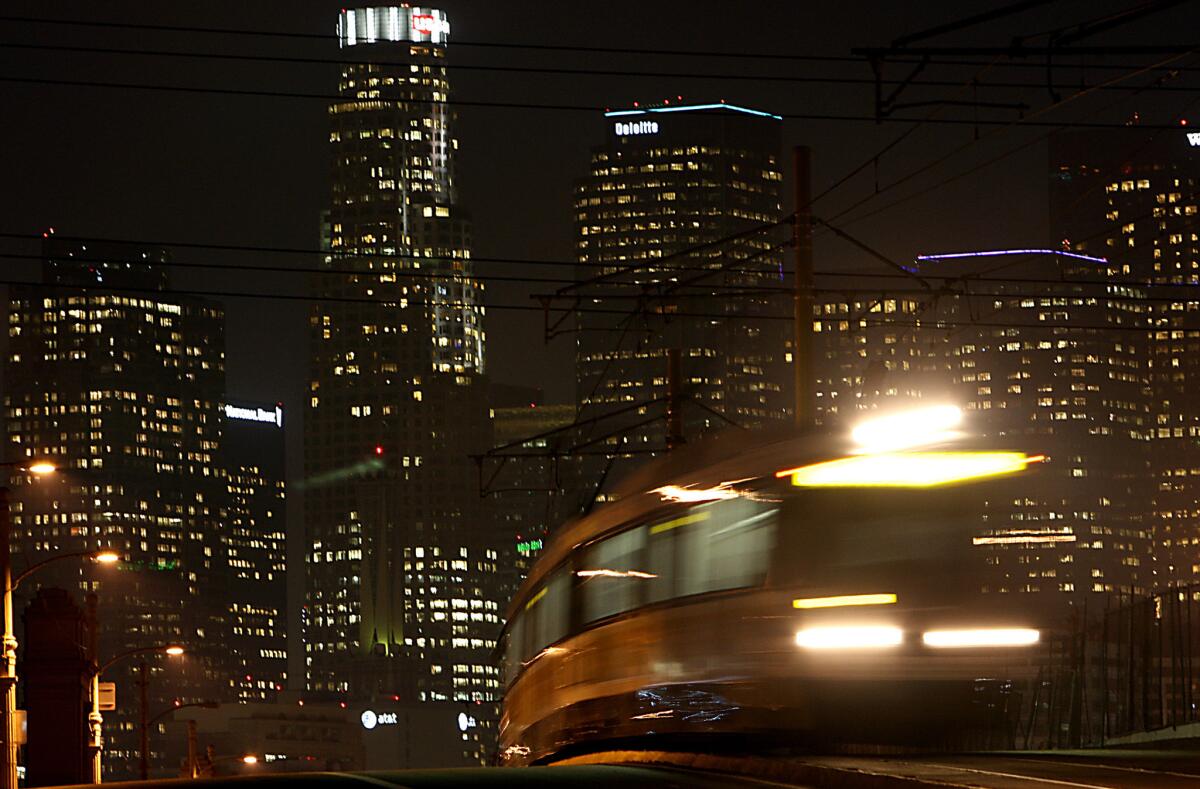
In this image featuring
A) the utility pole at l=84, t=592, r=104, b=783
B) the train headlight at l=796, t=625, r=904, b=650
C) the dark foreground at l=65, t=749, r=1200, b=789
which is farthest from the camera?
the utility pole at l=84, t=592, r=104, b=783

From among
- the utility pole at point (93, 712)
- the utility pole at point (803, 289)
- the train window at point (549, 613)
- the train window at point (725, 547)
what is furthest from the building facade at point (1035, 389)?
the utility pole at point (93, 712)

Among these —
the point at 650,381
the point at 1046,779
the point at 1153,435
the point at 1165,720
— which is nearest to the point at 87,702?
the point at 1165,720

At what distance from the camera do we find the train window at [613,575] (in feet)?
65.3

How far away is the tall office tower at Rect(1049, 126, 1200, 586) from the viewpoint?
122125 millimetres

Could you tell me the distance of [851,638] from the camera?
1759 centimetres

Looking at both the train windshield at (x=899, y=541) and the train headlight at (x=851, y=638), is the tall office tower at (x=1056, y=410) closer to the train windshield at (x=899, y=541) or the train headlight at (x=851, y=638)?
the train windshield at (x=899, y=541)

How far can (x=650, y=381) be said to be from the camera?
135 metres

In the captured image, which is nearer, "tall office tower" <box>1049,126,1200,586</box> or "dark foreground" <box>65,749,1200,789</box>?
"dark foreground" <box>65,749,1200,789</box>

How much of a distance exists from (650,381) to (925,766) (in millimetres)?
118854

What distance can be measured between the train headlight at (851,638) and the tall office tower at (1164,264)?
94.2 meters

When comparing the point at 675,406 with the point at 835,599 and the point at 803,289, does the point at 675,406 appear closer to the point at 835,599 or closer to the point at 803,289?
the point at 803,289

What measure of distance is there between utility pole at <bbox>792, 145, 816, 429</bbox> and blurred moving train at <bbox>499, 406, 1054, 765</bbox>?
4560mm

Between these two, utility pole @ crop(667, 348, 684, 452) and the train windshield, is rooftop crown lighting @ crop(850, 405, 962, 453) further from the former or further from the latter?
utility pole @ crop(667, 348, 684, 452)

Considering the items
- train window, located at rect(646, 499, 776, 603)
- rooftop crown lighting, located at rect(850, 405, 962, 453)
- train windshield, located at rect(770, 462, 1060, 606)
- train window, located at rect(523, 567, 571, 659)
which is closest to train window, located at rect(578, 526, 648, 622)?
train window, located at rect(646, 499, 776, 603)
